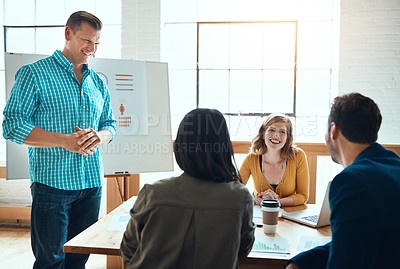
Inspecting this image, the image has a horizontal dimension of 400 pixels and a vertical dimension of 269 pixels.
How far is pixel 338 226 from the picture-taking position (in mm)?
955

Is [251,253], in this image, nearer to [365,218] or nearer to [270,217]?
[270,217]

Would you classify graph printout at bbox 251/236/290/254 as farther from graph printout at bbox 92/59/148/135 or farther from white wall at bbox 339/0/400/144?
white wall at bbox 339/0/400/144

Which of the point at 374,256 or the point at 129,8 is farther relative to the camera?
the point at 129,8

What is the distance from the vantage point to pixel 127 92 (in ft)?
8.91

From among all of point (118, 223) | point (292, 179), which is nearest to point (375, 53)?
point (292, 179)

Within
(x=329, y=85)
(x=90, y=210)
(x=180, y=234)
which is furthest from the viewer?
(x=329, y=85)

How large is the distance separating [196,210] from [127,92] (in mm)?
1827

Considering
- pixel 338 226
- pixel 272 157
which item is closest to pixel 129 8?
pixel 272 157

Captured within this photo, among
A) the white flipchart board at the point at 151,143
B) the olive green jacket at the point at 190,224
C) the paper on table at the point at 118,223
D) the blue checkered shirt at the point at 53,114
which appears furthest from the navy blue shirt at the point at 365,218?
the white flipchart board at the point at 151,143

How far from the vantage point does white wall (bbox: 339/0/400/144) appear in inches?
134

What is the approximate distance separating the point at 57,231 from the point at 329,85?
119 inches

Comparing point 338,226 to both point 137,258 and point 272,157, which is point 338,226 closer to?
point 137,258

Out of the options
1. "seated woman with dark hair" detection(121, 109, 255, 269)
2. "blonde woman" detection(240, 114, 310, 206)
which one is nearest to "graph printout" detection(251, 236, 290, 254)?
"seated woman with dark hair" detection(121, 109, 255, 269)

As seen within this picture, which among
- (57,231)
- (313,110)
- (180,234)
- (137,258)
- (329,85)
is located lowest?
(57,231)
